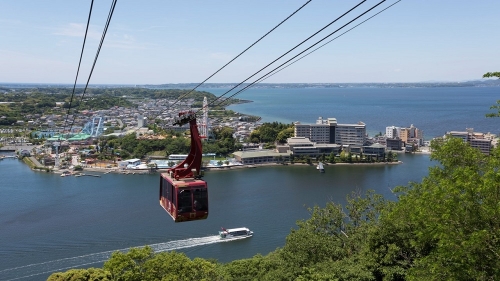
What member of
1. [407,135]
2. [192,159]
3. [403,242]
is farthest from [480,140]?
[192,159]

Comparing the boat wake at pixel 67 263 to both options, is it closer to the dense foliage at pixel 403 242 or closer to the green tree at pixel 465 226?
the dense foliage at pixel 403 242

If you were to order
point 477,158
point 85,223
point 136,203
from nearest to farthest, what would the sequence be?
point 477,158 → point 85,223 → point 136,203

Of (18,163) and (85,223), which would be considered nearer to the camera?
(85,223)

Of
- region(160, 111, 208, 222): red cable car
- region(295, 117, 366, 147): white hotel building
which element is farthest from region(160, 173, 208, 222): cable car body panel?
region(295, 117, 366, 147): white hotel building

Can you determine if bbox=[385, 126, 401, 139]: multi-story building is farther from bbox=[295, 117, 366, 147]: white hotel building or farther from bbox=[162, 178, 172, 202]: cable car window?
bbox=[162, 178, 172, 202]: cable car window

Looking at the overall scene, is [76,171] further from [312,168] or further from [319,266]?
[319,266]

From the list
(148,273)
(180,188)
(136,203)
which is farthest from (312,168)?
(180,188)
